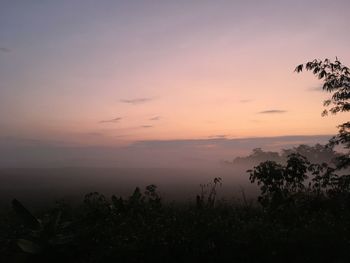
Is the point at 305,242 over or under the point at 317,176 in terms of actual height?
under

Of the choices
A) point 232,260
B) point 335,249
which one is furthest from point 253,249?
point 335,249

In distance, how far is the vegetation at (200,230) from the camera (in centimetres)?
876

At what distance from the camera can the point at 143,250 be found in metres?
8.78

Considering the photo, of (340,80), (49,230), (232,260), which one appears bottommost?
(232,260)

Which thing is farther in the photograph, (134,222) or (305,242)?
(134,222)

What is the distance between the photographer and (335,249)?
8891 mm

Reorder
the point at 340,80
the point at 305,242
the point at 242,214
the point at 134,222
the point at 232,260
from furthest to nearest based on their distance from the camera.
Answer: the point at 340,80 < the point at 242,214 < the point at 134,222 < the point at 305,242 < the point at 232,260

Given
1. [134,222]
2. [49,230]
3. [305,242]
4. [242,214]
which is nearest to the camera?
[305,242]

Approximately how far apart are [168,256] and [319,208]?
23.2ft

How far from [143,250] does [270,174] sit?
22.7ft

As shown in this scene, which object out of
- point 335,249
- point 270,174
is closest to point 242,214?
point 270,174

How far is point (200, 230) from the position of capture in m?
9.80

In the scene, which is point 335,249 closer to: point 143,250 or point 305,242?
point 305,242

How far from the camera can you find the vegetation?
8.76 m
